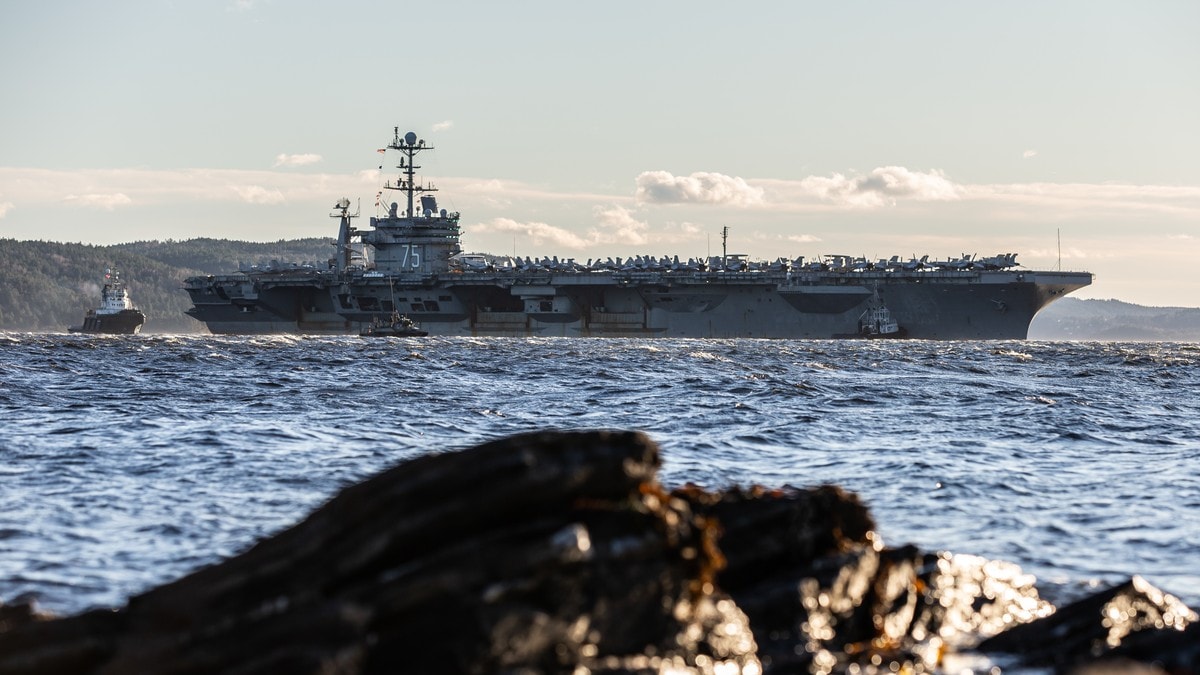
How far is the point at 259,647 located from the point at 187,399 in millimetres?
21712

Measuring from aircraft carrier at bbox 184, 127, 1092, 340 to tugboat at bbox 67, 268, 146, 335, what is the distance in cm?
2037

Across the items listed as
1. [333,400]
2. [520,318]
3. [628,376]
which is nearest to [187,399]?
[333,400]

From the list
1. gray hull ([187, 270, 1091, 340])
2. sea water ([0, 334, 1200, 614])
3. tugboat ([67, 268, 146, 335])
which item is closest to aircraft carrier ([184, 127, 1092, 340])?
gray hull ([187, 270, 1091, 340])

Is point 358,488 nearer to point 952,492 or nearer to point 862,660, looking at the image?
point 862,660

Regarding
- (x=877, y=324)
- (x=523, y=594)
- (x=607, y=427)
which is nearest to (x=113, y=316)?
(x=877, y=324)

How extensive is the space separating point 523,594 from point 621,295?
68.6m

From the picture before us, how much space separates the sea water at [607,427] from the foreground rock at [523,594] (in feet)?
9.73

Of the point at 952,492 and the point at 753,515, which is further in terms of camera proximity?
the point at 952,492

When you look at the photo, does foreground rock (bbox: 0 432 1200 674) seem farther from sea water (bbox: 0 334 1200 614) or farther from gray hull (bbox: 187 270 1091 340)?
gray hull (bbox: 187 270 1091 340)

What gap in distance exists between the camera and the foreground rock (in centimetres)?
553

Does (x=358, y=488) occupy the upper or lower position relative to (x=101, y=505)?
upper

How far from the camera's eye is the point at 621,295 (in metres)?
74.1

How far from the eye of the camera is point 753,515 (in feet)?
23.0

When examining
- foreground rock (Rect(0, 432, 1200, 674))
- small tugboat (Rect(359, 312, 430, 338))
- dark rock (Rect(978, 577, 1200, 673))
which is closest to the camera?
foreground rock (Rect(0, 432, 1200, 674))
